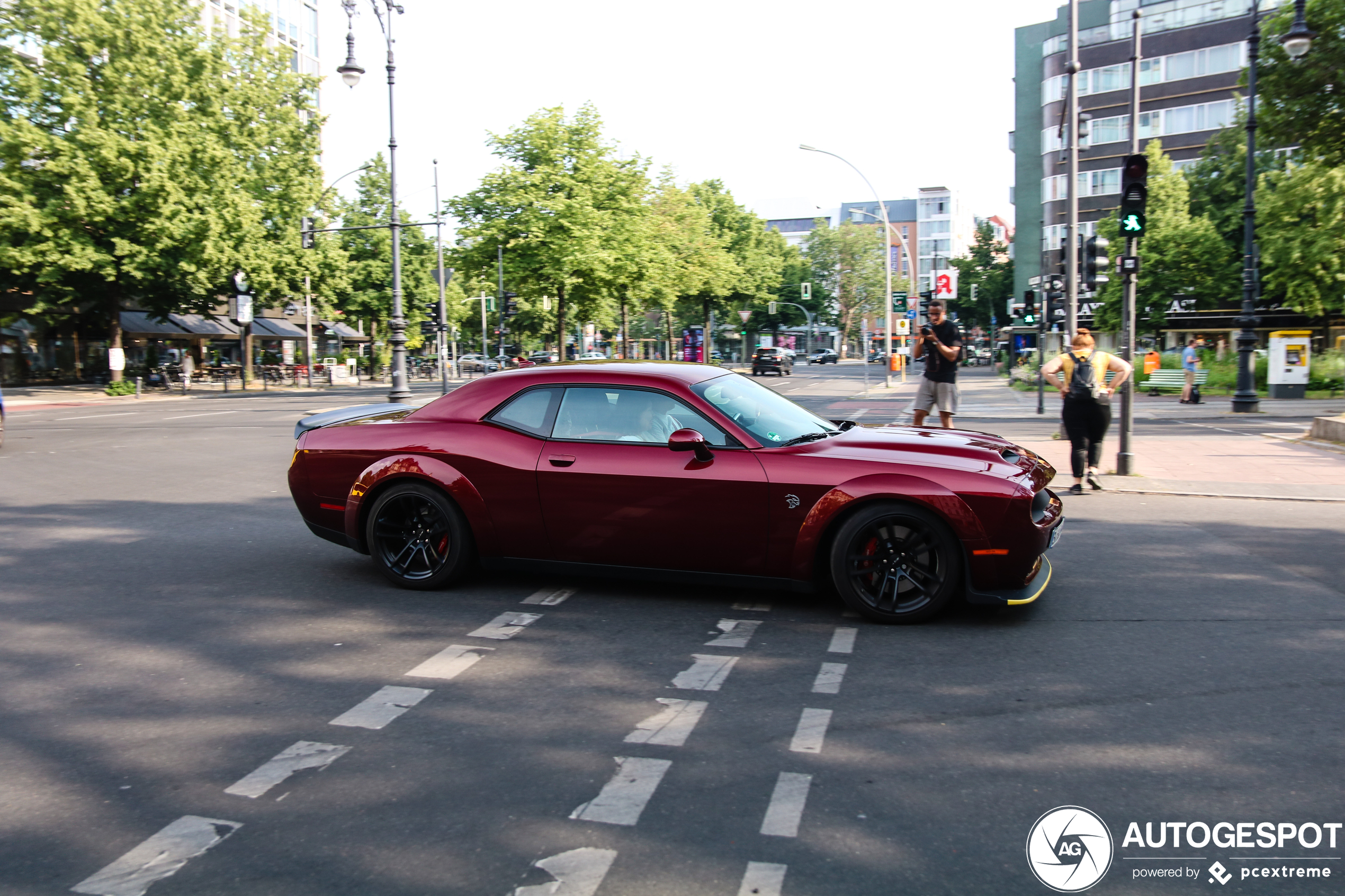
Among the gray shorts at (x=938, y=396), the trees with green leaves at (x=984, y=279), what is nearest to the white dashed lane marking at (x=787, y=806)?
the gray shorts at (x=938, y=396)

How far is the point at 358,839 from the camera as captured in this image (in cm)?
319

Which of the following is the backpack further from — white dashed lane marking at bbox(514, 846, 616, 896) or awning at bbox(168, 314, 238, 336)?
awning at bbox(168, 314, 238, 336)

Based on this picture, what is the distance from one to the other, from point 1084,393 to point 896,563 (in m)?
5.86

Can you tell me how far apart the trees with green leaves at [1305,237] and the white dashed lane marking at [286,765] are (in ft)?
119

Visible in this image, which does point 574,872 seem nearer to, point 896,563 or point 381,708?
point 381,708

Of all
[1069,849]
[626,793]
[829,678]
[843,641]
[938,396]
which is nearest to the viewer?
[1069,849]

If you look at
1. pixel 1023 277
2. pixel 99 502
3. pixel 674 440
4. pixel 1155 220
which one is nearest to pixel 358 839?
pixel 674 440

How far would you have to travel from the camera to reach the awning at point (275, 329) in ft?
208

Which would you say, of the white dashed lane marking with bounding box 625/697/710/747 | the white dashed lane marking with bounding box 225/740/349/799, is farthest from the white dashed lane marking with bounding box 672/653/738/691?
the white dashed lane marking with bounding box 225/740/349/799

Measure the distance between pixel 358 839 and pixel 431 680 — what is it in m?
1.57

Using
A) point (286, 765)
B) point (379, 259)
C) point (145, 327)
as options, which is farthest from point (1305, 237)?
point (145, 327)

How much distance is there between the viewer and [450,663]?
197 inches

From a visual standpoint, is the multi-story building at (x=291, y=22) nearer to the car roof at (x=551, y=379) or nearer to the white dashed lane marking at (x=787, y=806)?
the car roof at (x=551, y=379)

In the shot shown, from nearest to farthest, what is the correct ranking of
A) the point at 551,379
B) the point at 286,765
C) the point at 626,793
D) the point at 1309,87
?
the point at 626,793 → the point at 286,765 → the point at 551,379 → the point at 1309,87
